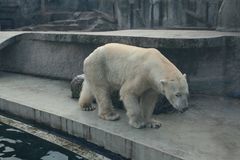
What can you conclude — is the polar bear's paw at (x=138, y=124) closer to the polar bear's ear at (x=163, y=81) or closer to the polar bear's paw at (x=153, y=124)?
the polar bear's paw at (x=153, y=124)

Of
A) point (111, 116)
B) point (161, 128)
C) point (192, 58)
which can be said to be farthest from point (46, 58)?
point (161, 128)

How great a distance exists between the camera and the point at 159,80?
197 inches

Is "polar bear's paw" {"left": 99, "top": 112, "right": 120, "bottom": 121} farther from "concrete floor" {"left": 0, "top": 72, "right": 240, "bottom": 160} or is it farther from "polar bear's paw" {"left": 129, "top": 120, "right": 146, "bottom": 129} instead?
"polar bear's paw" {"left": 129, "top": 120, "right": 146, "bottom": 129}

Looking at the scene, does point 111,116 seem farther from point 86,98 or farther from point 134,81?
point 134,81

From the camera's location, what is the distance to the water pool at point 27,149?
17.9 feet

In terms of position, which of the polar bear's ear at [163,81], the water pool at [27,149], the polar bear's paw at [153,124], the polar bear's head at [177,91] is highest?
the polar bear's ear at [163,81]

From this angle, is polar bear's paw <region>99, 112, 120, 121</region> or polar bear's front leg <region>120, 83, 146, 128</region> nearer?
polar bear's front leg <region>120, 83, 146, 128</region>

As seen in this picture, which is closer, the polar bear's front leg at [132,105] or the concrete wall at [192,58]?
the polar bear's front leg at [132,105]

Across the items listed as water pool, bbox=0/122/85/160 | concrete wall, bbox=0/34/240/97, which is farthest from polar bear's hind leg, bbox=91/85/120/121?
concrete wall, bbox=0/34/240/97

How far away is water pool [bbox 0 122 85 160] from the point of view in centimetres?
545

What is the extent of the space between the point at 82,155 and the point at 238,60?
144 inches

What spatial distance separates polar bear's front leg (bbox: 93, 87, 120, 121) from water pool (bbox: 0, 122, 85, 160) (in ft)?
2.78

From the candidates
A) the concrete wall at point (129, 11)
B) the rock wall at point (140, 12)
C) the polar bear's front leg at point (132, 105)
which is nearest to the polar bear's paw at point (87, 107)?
the polar bear's front leg at point (132, 105)

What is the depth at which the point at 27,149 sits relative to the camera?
5.72m
